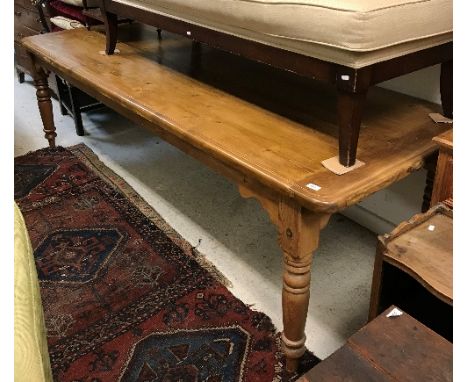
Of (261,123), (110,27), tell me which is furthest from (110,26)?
(261,123)

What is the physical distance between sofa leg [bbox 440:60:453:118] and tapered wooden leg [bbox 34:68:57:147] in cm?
156

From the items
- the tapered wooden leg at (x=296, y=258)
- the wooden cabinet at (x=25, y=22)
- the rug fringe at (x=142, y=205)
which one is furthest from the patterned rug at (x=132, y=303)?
the wooden cabinet at (x=25, y=22)

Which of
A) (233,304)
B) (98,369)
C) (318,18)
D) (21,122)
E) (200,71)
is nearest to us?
(318,18)

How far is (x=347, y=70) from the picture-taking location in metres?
0.92

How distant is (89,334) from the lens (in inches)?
50.0

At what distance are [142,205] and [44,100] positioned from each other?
2.32 ft

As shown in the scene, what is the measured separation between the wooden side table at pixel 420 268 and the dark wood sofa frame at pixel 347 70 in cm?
19

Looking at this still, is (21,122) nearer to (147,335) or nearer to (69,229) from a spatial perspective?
(69,229)

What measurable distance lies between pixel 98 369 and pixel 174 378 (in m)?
0.19

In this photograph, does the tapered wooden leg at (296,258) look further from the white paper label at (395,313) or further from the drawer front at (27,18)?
the drawer front at (27,18)

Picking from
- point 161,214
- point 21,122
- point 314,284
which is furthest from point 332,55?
point 21,122

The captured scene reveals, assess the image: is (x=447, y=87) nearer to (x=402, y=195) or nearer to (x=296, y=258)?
(x=402, y=195)

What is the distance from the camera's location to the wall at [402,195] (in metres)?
1.34


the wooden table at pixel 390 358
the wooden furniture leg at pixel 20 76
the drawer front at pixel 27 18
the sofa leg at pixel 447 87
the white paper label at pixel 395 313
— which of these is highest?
the sofa leg at pixel 447 87
